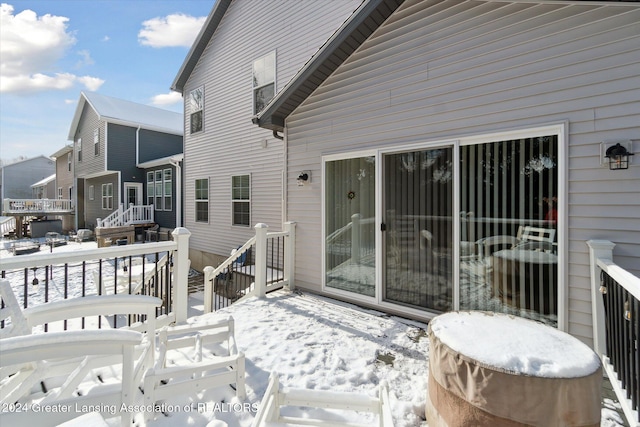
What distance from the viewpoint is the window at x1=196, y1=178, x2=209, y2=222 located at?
9.58 m

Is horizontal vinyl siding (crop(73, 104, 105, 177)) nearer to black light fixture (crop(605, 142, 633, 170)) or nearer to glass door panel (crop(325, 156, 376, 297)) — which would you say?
glass door panel (crop(325, 156, 376, 297))

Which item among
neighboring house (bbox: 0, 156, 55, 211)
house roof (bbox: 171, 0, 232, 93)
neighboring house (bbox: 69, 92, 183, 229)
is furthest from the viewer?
neighboring house (bbox: 0, 156, 55, 211)

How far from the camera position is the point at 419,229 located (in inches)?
146

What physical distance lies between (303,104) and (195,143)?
6424mm

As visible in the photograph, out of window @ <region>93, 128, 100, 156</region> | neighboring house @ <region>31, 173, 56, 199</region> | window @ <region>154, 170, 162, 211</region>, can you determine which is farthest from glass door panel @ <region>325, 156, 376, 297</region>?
neighboring house @ <region>31, 173, 56, 199</region>

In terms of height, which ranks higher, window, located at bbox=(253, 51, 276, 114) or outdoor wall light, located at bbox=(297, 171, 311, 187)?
window, located at bbox=(253, 51, 276, 114)

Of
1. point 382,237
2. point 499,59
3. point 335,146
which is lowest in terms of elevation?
point 382,237

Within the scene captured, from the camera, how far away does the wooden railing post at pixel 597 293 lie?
2.47 meters

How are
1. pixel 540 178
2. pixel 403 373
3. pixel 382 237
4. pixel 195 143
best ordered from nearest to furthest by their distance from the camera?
1. pixel 403 373
2. pixel 540 178
3. pixel 382 237
4. pixel 195 143

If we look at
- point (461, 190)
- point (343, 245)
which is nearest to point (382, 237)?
point (343, 245)

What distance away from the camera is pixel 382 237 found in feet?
13.1

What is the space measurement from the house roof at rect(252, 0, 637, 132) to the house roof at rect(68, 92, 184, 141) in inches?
542

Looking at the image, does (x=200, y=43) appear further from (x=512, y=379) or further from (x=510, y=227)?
(x=512, y=379)

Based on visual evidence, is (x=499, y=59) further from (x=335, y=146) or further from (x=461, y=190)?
(x=335, y=146)
